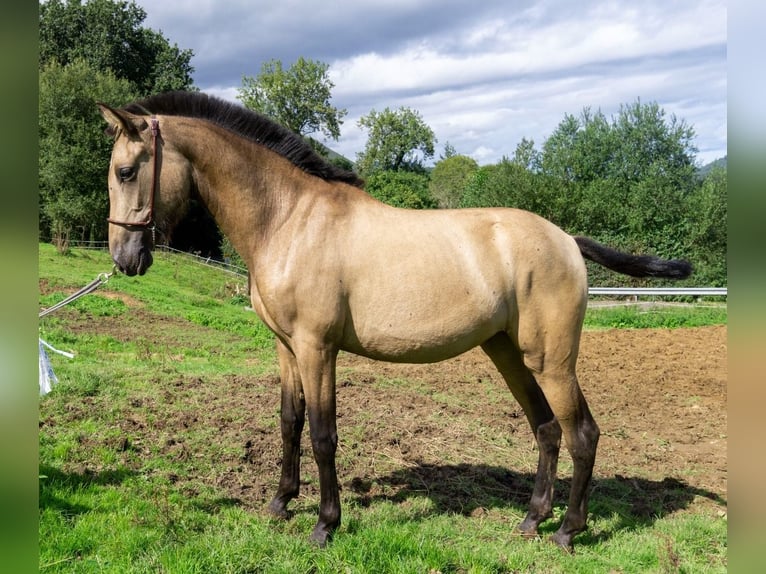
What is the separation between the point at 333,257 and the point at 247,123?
1230mm

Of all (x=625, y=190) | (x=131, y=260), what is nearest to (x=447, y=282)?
(x=131, y=260)

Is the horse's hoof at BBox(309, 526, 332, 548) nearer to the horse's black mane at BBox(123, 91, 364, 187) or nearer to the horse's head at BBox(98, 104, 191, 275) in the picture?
the horse's head at BBox(98, 104, 191, 275)

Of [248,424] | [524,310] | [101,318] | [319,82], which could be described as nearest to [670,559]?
[524,310]

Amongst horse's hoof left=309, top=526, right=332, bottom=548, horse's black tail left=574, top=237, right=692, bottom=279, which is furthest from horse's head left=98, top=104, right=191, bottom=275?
horse's black tail left=574, top=237, right=692, bottom=279

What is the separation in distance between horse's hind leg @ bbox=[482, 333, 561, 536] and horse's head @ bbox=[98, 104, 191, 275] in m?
2.68

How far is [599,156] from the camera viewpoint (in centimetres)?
3103

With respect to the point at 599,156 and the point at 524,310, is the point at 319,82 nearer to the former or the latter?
the point at 599,156

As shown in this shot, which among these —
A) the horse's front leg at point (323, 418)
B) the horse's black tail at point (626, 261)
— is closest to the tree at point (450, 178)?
the horse's black tail at point (626, 261)

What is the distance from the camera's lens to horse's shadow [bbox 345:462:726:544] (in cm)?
446

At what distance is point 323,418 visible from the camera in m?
3.72

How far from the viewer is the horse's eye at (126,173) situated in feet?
11.5

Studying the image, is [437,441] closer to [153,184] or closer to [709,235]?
[153,184]

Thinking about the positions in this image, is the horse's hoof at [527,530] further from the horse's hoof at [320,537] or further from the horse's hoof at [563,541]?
the horse's hoof at [320,537]

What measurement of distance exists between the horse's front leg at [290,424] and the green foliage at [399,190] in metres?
34.9
